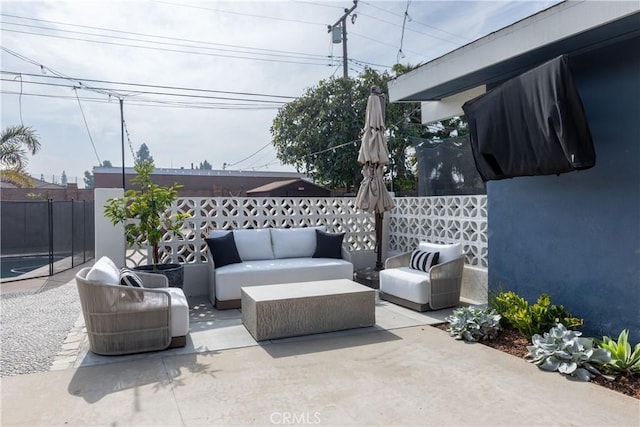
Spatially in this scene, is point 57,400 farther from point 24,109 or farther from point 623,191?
point 24,109

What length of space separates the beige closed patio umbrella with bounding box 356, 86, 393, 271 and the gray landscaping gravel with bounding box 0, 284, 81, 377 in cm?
457

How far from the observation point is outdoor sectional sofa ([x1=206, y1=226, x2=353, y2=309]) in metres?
5.39

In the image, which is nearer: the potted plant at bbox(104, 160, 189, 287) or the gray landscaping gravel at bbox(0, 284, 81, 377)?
the gray landscaping gravel at bbox(0, 284, 81, 377)

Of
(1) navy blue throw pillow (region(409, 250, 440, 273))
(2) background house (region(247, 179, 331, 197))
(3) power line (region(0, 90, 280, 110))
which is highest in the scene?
(3) power line (region(0, 90, 280, 110))

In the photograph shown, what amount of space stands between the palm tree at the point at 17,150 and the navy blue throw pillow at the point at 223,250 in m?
9.37

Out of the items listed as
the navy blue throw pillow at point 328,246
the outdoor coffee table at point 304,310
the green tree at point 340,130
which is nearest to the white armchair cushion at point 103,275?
the outdoor coffee table at point 304,310

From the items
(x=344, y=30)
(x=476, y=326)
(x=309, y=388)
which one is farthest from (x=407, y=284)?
(x=344, y=30)

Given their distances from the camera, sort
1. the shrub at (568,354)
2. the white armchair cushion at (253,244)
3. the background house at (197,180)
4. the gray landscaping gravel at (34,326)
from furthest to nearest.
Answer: the background house at (197,180)
the white armchair cushion at (253,244)
the gray landscaping gravel at (34,326)
the shrub at (568,354)

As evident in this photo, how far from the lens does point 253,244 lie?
6.19m

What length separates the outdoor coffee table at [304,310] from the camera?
13.6 ft

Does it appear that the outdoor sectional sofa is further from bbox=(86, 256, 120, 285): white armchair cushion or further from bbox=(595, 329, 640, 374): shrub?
bbox=(595, 329, 640, 374): shrub

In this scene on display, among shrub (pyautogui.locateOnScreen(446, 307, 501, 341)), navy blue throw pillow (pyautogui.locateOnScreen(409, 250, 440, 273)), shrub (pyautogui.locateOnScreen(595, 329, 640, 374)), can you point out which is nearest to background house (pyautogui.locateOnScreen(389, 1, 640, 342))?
shrub (pyautogui.locateOnScreen(595, 329, 640, 374))

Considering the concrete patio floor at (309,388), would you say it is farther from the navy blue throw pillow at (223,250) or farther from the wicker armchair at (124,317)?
the navy blue throw pillow at (223,250)

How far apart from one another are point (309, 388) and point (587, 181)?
10.7 feet
